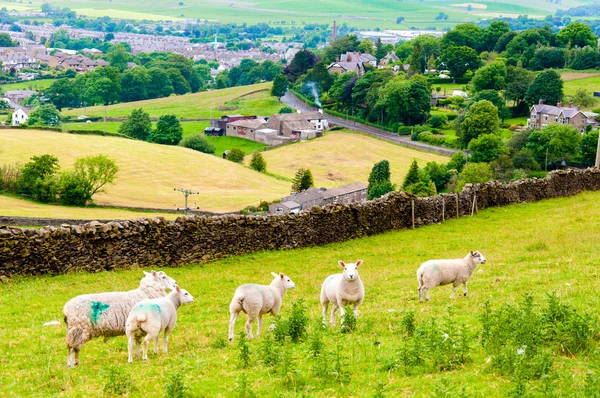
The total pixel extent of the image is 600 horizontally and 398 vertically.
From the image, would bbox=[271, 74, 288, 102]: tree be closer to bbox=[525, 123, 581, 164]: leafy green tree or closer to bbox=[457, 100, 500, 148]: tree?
bbox=[457, 100, 500, 148]: tree

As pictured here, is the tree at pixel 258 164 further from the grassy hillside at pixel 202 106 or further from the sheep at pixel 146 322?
the sheep at pixel 146 322

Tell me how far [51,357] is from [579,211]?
75.5 ft

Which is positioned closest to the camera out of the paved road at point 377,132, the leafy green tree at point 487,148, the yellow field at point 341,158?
the leafy green tree at point 487,148

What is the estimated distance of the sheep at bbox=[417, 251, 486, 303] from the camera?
1717 cm

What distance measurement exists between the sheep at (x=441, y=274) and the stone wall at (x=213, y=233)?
9723 millimetres

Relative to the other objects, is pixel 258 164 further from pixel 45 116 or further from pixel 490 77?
pixel 45 116

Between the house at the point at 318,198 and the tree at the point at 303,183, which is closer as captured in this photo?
the house at the point at 318,198

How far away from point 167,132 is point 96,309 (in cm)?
12226

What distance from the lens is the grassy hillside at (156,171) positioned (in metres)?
80.7

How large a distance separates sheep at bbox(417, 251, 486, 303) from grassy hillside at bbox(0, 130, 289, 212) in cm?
5747

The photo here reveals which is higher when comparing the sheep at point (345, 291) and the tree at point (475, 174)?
the sheep at point (345, 291)

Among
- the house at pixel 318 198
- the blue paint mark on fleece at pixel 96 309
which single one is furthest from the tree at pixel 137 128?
the blue paint mark on fleece at pixel 96 309

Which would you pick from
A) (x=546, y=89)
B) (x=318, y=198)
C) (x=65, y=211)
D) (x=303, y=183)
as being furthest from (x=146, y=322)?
(x=546, y=89)

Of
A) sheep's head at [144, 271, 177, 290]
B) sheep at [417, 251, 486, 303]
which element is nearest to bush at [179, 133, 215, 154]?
sheep at [417, 251, 486, 303]
